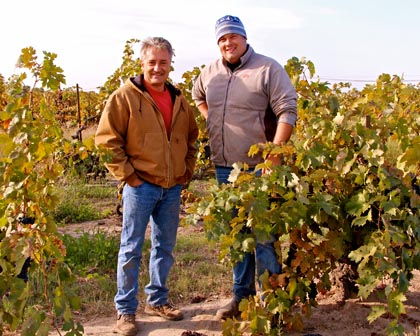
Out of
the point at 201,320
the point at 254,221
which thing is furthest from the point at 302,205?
the point at 201,320

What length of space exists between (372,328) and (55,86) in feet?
8.13

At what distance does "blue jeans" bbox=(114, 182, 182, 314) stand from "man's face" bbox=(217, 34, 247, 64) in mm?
928

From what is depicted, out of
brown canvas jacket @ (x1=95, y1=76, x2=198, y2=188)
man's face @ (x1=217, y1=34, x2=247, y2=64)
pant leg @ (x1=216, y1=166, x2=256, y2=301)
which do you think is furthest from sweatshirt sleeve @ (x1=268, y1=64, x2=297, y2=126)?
brown canvas jacket @ (x1=95, y1=76, x2=198, y2=188)

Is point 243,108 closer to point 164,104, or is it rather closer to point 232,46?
point 232,46

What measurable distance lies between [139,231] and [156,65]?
1.05m

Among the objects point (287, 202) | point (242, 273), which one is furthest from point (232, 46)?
point (242, 273)

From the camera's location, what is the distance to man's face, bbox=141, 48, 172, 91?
363 centimetres

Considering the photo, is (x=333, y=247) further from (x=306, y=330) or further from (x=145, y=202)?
(x=145, y=202)

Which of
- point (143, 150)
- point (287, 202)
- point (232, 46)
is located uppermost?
point (232, 46)

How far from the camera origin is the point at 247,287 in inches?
155

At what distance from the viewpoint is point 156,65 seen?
364cm

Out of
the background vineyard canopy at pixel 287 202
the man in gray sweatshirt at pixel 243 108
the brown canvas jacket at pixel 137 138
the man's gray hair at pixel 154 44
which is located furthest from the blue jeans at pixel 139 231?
the man's gray hair at pixel 154 44

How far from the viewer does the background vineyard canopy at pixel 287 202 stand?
105 inches

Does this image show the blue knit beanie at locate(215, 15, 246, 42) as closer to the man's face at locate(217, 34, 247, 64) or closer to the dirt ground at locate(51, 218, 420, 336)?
the man's face at locate(217, 34, 247, 64)
